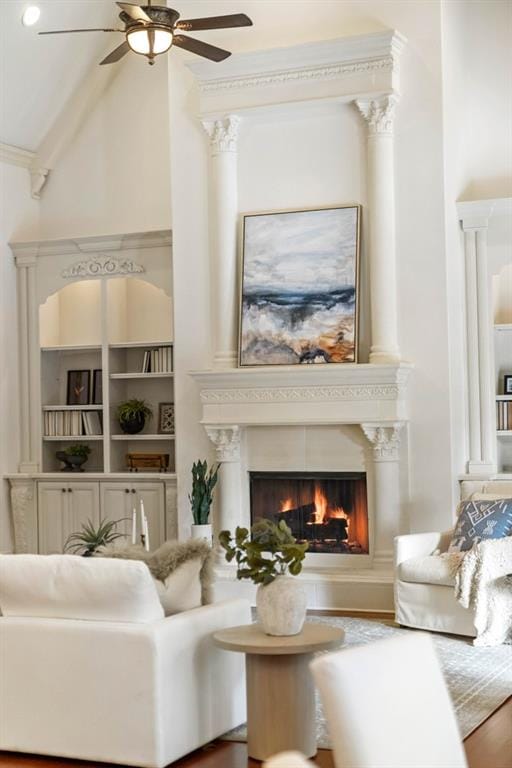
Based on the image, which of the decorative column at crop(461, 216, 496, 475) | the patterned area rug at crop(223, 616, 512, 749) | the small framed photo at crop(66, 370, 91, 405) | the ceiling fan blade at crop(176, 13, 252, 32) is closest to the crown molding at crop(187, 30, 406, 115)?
the decorative column at crop(461, 216, 496, 475)

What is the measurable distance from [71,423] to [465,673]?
14.8ft

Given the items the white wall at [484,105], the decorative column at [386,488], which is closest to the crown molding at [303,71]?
the white wall at [484,105]

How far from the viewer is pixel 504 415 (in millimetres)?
8234

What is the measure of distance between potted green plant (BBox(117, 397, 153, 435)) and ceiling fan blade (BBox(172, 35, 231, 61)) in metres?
3.46

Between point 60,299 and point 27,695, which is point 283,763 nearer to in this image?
point 27,695

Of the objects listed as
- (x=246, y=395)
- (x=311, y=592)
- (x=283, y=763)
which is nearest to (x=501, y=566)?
(x=311, y=592)

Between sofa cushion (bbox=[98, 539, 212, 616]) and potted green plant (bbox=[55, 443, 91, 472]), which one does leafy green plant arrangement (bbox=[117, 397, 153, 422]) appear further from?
sofa cushion (bbox=[98, 539, 212, 616])

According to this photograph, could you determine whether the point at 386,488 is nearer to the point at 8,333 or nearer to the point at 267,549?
the point at 267,549

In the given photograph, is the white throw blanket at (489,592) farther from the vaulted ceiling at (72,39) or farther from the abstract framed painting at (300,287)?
the vaulted ceiling at (72,39)

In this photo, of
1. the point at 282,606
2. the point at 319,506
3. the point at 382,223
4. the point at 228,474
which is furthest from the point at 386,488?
the point at 282,606

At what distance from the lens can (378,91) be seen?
786cm

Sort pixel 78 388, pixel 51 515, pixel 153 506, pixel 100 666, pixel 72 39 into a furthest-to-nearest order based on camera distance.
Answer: pixel 78 388
pixel 51 515
pixel 72 39
pixel 153 506
pixel 100 666

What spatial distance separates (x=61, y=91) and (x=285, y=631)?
609 centimetres

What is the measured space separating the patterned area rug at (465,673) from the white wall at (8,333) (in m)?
3.12
